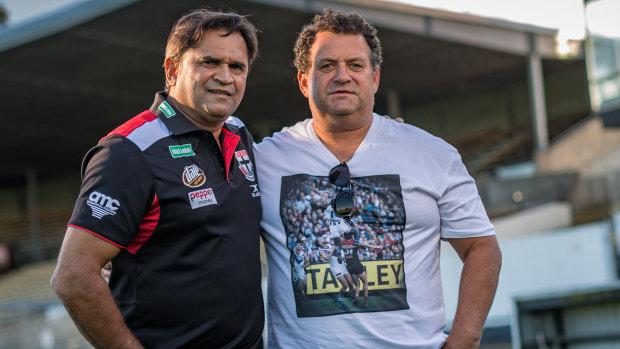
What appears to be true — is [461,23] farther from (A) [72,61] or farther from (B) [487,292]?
(B) [487,292]

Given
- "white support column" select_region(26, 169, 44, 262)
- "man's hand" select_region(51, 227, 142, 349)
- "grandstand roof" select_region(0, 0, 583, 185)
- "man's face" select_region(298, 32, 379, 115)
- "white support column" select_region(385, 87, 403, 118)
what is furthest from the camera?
"white support column" select_region(26, 169, 44, 262)

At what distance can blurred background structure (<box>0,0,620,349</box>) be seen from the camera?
9242mm

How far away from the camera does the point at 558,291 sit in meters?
7.13

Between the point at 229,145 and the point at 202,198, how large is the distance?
1.19 feet

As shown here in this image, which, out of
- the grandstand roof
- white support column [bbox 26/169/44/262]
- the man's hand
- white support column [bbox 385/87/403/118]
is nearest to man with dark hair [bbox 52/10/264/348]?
the man's hand

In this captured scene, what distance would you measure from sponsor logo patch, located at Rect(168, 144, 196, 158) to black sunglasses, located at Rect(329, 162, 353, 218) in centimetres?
60

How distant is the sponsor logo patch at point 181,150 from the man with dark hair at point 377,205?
41 centimetres

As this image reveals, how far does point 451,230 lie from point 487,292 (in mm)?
297

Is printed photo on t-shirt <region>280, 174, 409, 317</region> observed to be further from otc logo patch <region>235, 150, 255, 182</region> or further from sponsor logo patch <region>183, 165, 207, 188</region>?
sponsor logo patch <region>183, 165, 207, 188</region>

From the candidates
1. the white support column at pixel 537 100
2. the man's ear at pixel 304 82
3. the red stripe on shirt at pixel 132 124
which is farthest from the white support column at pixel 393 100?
the red stripe on shirt at pixel 132 124

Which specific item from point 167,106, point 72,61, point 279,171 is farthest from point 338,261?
point 72,61

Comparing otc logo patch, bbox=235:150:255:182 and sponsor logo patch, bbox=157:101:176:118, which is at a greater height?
sponsor logo patch, bbox=157:101:176:118

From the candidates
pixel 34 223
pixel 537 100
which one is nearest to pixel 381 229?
pixel 537 100

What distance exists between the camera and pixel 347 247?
2783 mm
